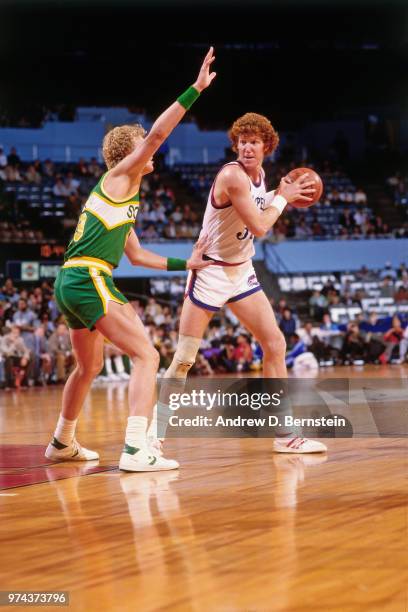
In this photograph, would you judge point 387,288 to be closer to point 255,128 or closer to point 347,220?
point 347,220

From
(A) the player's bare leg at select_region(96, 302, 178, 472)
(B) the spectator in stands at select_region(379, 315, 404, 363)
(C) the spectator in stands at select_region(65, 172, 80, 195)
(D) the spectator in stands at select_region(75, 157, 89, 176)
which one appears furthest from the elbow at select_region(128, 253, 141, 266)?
(D) the spectator in stands at select_region(75, 157, 89, 176)

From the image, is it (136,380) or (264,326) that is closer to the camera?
(136,380)

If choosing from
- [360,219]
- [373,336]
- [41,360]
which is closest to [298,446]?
[41,360]

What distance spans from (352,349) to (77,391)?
15.0m

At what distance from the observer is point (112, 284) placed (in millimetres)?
5273

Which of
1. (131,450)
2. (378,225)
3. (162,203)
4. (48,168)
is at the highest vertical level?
(48,168)

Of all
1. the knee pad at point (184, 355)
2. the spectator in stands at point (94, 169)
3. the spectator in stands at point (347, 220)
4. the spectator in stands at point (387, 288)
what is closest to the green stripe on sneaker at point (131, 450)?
the knee pad at point (184, 355)

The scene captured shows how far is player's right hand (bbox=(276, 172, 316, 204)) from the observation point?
→ 5.79 m

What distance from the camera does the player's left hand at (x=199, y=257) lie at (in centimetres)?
571

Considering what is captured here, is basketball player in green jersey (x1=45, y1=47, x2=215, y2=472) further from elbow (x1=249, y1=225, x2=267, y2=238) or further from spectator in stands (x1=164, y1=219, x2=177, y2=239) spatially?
spectator in stands (x1=164, y1=219, x2=177, y2=239)

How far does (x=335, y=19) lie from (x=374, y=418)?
17.9 m

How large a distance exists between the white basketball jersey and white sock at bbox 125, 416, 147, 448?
51.6 inches

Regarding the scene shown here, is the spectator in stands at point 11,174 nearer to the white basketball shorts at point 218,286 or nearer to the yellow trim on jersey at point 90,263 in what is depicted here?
the white basketball shorts at point 218,286

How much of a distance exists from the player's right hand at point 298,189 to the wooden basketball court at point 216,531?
1.58m
